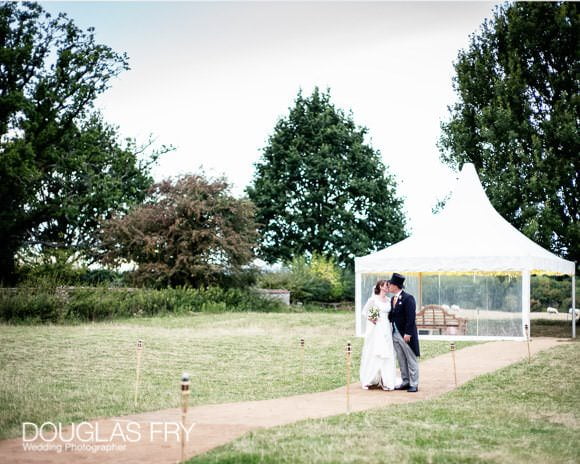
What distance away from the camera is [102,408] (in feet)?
36.4

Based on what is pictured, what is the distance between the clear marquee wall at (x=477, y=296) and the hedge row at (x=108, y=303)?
1019cm

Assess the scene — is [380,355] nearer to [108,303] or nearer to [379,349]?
[379,349]

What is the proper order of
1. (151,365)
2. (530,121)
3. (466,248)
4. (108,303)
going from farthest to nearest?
1. (530,121)
2. (108,303)
3. (466,248)
4. (151,365)

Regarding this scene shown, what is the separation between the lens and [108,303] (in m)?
29.5

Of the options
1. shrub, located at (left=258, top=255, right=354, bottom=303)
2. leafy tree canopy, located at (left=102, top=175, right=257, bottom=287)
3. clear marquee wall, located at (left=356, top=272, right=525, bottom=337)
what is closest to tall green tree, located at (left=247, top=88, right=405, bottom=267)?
shrub, located at (left=258, top=255, right=354, bottom=303)

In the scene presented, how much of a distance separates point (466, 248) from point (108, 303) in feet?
44.9

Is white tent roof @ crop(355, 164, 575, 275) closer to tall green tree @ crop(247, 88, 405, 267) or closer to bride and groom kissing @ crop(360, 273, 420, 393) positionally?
bride and groom kissing @ crop(360, 273, 420, 393)

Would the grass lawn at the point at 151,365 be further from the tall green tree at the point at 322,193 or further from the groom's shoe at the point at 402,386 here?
the tall green tree at the point at 322,193

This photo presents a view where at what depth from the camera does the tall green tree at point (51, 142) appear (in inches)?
1554

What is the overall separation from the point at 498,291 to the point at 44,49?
91.2 feet

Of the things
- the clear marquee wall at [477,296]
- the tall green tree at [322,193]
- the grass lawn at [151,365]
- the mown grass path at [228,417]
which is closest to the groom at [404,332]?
the mown grass path at [228,417]

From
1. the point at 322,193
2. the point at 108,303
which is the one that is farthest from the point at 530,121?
the point at 322,193

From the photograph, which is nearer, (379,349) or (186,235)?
(379,349)

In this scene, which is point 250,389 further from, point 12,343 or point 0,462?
point 12,343
